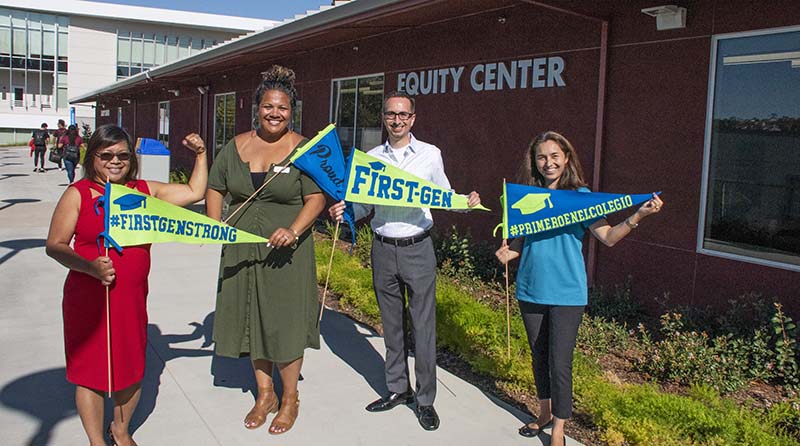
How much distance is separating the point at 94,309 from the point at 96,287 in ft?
0.35

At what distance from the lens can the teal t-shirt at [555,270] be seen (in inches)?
141

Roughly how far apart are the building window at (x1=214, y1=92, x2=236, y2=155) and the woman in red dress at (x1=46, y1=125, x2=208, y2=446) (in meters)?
13.8

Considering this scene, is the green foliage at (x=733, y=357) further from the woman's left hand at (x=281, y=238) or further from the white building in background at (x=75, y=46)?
the white building in background at (x=75, y=46)

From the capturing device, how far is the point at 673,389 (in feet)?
15.2

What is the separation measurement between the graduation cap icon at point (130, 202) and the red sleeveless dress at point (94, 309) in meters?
0.10

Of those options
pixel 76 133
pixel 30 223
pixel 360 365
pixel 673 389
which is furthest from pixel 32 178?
pixel 673 389

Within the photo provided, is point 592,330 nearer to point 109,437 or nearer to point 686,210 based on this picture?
point 686,210

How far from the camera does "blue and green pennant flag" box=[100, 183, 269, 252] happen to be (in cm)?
322

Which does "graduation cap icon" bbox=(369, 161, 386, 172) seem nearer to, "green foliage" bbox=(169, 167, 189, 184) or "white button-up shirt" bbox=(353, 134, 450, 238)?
"white button-up shirt" bbox=(353, 134, 450, 238)

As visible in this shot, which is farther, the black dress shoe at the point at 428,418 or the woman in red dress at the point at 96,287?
the black dress shoe at the point at 428,418

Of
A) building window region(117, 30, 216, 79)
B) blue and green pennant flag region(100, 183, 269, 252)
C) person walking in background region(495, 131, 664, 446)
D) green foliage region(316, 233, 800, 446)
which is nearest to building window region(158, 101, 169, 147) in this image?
green foliage region(316, 233, 800, 446)

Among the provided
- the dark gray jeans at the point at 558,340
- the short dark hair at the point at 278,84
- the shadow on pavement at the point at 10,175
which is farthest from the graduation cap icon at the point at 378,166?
the shadow on pavement at the point at 10,175

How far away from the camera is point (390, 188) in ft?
13.1

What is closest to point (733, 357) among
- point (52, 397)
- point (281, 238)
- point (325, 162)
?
point (325, 162)
